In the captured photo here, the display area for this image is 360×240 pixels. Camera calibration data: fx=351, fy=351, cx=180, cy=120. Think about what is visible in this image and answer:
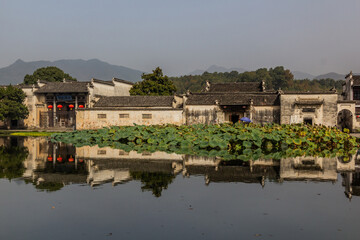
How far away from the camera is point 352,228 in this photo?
6.45 metres

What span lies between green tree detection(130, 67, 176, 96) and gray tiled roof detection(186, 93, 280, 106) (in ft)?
27.6

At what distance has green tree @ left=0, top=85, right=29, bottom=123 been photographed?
125ft

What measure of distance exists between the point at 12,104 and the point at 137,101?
15.1 meters

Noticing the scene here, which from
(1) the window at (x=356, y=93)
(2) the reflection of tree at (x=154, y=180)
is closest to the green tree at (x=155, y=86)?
(1) the window at (x=356, y=93)

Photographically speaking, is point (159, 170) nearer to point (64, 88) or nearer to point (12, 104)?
A: point (64, 88)

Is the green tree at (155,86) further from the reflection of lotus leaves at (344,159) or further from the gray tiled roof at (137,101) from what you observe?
the reflection of lotus leaves at (344,159)

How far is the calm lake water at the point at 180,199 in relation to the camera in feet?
20.7

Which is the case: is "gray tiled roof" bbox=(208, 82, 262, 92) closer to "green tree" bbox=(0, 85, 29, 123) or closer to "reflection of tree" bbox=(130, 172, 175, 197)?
"green tree" bbox=(0, 85, 29, 123)

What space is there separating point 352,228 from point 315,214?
35.1 inches

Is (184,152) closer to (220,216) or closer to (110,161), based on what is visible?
(110,161)

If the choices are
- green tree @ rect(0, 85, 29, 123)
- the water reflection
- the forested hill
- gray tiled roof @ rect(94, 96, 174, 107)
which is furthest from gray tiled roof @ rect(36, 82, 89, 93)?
the forested hill

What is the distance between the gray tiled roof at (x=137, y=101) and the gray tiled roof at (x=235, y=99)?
2.17 meters

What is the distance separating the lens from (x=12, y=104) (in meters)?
38.8

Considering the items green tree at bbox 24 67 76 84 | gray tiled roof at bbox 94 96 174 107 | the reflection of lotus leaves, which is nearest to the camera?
the reflection of lotus leaves
